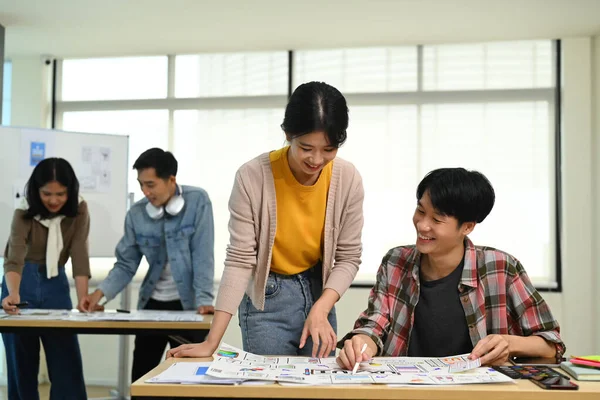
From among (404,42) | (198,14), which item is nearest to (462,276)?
(198,14)

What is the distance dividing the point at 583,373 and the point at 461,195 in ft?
1.89

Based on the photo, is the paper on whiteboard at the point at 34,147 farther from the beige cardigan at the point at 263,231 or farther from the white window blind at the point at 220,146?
the beige cardigan at the point at 263,231

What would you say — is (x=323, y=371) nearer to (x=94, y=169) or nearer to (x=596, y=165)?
A: (x=94, y=169)

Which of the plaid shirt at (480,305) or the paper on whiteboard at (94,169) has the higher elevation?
the paper on whiteboard at (94,169)

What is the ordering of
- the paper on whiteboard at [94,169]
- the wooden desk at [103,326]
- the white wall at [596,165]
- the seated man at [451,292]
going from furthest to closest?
the white wall at [596,165]
the paper on whiteboard at [94,169]
the wooden desk at [103,326]
the seated man at [451,292]

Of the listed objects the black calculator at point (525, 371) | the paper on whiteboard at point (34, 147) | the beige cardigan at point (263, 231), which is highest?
the paper on whiteboard at point (34, 147)

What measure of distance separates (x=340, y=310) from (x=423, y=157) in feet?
4.28

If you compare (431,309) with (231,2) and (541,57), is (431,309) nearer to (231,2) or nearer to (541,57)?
(231,2)

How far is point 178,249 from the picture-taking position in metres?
3.08

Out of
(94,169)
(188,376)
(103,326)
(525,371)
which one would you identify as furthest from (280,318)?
(94,169)

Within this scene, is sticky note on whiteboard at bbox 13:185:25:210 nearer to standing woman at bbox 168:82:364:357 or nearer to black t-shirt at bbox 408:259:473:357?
standing woman at bbox 168:82:364:357

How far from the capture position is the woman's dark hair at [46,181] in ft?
10.4

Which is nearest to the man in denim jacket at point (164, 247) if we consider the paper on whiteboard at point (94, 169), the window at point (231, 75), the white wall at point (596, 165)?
the paper on whiteboard at point (94, 169)

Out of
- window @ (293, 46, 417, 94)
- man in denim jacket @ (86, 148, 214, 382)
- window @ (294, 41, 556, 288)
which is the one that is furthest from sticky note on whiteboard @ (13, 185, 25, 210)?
window @ (294, 41, 556, 288)
